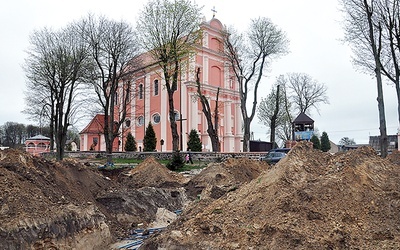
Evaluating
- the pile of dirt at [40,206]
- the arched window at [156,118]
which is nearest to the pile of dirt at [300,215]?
the pile of dirt at [40,206]

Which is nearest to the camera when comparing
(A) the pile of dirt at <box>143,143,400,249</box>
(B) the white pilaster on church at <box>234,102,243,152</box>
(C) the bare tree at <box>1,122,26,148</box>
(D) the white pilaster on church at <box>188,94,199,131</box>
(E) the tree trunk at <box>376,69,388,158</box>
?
(A) the pile of dirt at <box>143,143,400,249</box>

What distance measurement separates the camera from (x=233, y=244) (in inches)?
189

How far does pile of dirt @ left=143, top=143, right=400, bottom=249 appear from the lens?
4.68 metres

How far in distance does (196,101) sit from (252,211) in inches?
1235

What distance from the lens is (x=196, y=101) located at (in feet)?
120

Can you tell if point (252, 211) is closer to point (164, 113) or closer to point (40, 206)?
point (40, 206)

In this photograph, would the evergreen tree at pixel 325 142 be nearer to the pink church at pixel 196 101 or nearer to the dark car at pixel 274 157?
the pink church at pixel 196 101

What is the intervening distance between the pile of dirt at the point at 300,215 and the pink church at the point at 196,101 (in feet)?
97.8

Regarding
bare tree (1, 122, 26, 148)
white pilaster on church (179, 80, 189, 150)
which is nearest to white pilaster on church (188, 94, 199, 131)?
white pilaster on church (179, 80, 189, 150)

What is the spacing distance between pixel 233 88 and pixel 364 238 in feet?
123

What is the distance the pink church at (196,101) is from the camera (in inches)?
1470

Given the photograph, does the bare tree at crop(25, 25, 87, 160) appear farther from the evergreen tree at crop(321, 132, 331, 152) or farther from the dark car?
the evergreen tree at crop(321, 132, 331, 152)

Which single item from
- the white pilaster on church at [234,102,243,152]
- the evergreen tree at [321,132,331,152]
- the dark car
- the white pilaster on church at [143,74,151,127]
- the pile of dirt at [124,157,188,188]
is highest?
the white pilaster on church at [143,74,151,127]

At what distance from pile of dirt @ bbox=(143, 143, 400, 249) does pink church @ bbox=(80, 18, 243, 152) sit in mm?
29822
